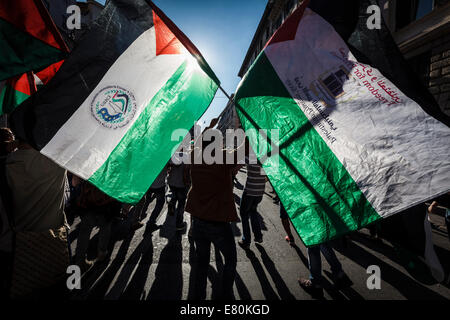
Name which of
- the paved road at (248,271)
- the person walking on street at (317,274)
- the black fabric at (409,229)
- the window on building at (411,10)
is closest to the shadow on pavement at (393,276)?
the paved road at (248,271)

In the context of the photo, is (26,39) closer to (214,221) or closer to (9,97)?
(9,97)

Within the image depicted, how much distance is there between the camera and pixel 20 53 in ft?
5.74

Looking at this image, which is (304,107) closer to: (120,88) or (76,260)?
(120,88)

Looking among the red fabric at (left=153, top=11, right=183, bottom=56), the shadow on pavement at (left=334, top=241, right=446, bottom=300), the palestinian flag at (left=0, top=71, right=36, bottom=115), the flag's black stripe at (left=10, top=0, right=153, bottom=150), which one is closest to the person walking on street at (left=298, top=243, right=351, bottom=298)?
the shadow on pavement at (left=334, top=241, right=446, bottom=300)

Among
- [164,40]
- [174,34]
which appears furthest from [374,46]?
[164,40]

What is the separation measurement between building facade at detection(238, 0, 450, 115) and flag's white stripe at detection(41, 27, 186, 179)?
9330mm

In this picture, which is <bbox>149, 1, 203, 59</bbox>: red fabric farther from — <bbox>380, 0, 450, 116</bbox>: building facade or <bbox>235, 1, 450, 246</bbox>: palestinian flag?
<bbox>380, 0, 450, 116</bbox>: building facade

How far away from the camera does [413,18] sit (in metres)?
7.94

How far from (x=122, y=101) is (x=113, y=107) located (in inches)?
3.6

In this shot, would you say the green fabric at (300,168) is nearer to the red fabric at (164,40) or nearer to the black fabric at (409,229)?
the black fabric at (409,229)

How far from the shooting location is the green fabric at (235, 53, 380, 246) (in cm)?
134

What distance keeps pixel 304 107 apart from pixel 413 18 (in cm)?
1084

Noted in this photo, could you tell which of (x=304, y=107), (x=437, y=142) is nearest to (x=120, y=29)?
(x=304, y=107)

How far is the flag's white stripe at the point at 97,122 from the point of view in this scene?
1.46m
